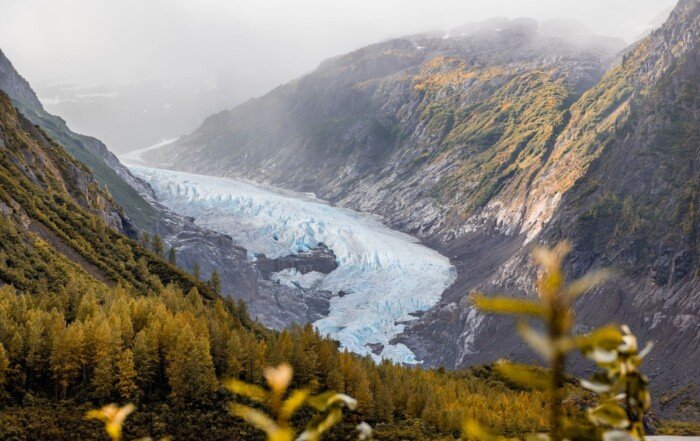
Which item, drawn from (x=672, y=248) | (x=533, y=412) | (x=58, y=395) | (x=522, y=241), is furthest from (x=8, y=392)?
(x=522, y=241)

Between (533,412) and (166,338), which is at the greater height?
(166,338)

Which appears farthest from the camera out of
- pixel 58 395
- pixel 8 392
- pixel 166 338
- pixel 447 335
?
pixel 447 335

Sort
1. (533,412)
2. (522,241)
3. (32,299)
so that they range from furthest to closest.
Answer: (522,241)
(533,412)
(32,299)

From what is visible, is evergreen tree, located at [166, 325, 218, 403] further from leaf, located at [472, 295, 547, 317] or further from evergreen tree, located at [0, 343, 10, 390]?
leaf, located at [472, 295, 547, 317]

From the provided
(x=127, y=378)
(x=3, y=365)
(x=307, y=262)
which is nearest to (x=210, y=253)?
(x=307, y=262)

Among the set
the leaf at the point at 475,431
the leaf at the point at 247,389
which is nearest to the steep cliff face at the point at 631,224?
the leaf at the point at 475,431

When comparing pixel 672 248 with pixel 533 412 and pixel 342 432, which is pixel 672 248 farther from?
pixel 342 432

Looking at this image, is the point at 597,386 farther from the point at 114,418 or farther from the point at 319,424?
the point at 114,418
